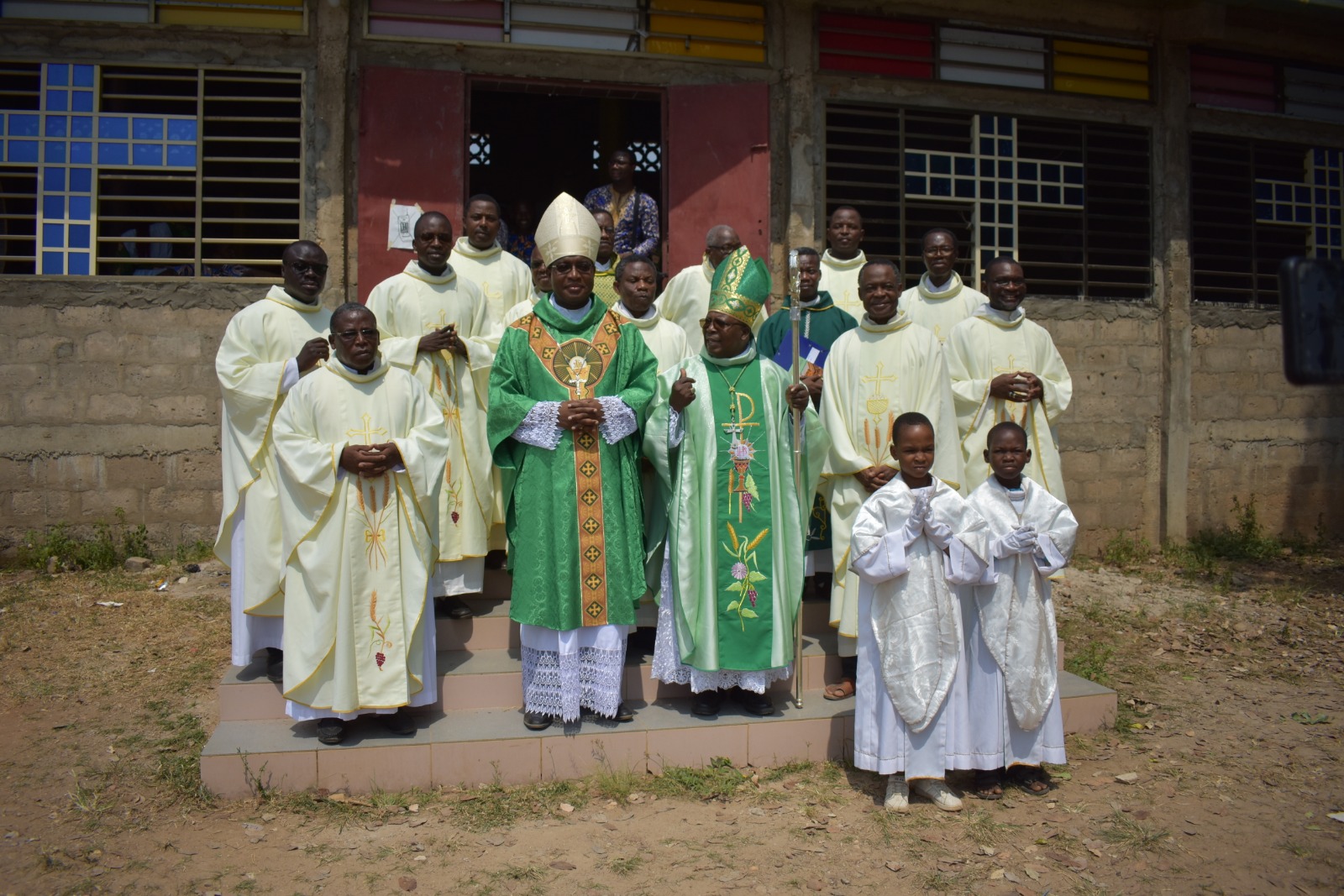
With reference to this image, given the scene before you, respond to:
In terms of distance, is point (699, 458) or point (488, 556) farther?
point (488, 556)

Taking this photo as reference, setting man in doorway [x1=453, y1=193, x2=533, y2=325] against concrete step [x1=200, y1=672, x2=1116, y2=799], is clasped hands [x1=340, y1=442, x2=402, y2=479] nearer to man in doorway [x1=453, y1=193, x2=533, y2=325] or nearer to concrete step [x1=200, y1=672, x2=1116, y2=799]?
concrete step [x1=200, y1=672, x2=1116, y2=799]

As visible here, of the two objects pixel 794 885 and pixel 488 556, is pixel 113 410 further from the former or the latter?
pixel 794 885

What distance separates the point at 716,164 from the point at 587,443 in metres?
4.42

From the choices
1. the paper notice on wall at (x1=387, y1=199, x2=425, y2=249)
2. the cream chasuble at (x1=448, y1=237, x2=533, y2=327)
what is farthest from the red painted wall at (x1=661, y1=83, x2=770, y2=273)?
the cream chasuble at (x1=448, y1=237, x2=533, y2=327)

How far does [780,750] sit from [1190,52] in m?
8.45

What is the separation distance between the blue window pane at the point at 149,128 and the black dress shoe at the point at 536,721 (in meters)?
5.69

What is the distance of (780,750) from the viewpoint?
16.0 ft

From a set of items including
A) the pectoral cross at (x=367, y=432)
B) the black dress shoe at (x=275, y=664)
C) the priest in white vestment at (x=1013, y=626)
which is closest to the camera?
the priest in white vestment at (x=1013, y=626)

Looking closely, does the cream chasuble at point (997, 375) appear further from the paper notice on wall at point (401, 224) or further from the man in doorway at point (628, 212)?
the paper notice on wall at point (401, 224)

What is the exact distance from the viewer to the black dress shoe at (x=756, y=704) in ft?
16.3

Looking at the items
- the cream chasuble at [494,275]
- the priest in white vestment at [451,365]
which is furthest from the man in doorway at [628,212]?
the priest in white vestment at [451,365]

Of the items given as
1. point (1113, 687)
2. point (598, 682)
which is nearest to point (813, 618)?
point (598, 682)

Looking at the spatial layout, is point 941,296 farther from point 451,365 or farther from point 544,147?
point 544,147

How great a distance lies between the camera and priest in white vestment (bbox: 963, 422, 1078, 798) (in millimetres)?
4426
